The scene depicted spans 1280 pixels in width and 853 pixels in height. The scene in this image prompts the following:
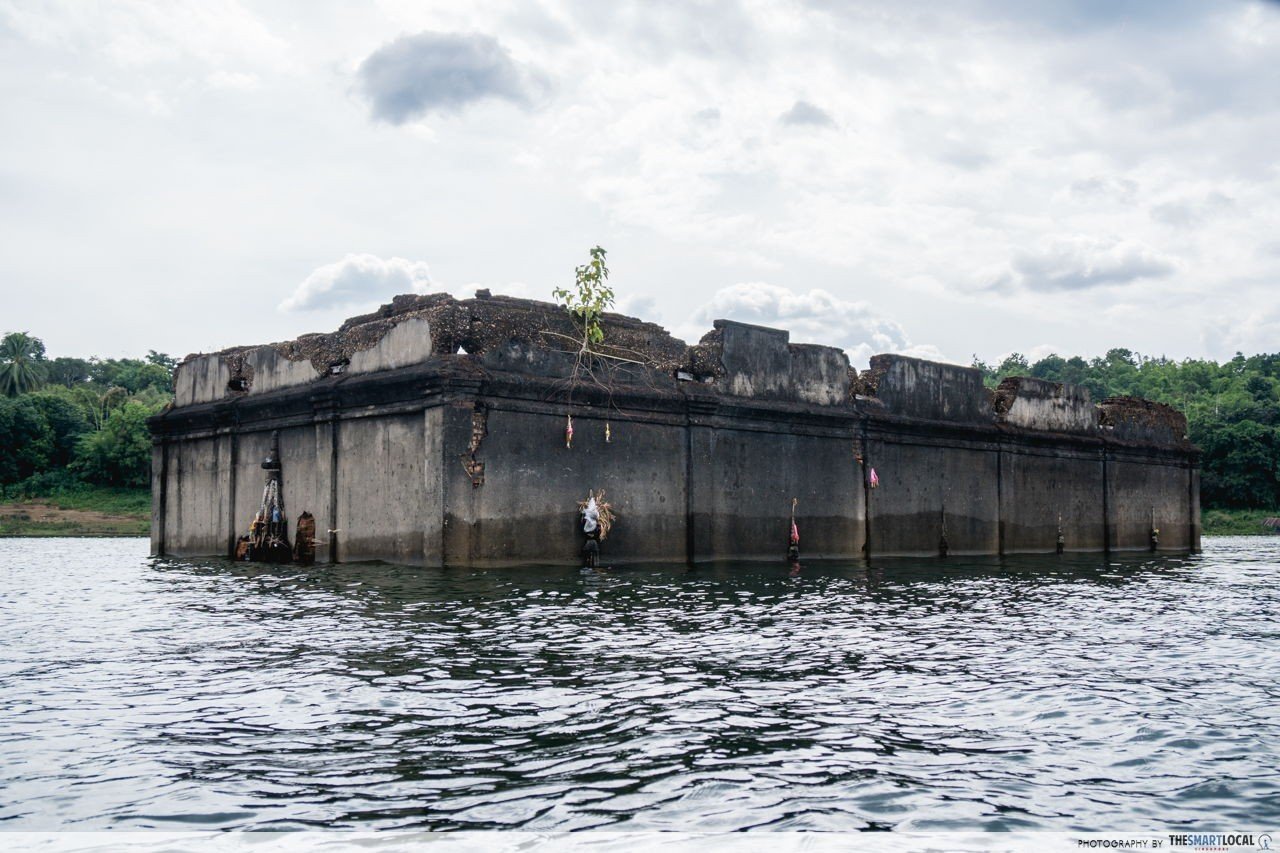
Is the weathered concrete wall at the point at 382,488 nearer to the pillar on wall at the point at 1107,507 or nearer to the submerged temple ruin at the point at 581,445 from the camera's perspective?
the submerged temple ruin at the point at 581,445

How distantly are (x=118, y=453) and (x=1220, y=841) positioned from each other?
184 feet

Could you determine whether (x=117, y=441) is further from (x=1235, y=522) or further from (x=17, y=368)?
(x=1235, y=522)

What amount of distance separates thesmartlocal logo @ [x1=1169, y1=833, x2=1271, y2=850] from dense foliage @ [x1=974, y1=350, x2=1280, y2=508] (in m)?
35.7

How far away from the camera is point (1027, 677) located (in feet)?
23.6

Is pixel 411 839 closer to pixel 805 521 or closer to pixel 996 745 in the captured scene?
pixel 996 745

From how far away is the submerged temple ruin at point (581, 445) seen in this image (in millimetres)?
14984

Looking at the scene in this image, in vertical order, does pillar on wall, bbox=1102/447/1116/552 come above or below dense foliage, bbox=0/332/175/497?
below

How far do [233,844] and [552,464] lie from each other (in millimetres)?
11691

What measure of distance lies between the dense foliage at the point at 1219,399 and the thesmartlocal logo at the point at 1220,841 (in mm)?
35748

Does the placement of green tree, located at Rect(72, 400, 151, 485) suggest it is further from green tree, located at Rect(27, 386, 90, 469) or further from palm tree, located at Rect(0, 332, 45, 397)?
palm tree, located at Rect(0, 332, 45, 397)

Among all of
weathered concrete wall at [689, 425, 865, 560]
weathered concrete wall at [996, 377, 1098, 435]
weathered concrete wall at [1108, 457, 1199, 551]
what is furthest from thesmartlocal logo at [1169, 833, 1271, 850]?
weathered concrete wall at [1108, 457, 1199, 551]

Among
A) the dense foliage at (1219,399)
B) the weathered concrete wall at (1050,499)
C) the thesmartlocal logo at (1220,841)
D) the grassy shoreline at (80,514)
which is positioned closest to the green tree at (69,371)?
the grassy shoreline at (80,514)

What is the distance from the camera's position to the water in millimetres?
4352

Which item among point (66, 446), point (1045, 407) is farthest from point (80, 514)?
point (1045, 407)
